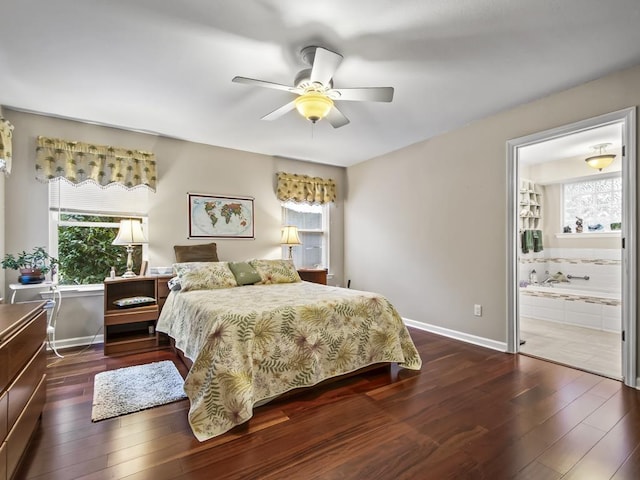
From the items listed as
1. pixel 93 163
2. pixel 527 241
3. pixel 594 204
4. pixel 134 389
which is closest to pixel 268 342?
pixel 134 389

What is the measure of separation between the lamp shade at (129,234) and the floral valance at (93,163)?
505 mm

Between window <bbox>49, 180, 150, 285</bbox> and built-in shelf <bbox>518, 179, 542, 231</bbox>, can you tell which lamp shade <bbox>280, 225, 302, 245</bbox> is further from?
built-in shelf <bbox>518, 179, 542, 231</bbox>

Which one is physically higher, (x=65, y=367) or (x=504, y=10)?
(x=504, y=10)

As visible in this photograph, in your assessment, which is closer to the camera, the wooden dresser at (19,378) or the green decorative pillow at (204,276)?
the wooden dresser at (19,378)

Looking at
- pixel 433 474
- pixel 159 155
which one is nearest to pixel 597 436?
pixel 433 474

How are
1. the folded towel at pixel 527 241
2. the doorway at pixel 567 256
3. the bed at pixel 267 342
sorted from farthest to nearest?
1. the folded towel at pixel 527 241
2. the doorway at pixel 567 256
3. the bed at pixel 267 342

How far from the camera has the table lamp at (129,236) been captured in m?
3.48

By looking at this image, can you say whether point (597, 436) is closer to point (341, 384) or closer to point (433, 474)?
point (433, 474)

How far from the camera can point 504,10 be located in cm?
189

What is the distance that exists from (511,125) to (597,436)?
2772mm

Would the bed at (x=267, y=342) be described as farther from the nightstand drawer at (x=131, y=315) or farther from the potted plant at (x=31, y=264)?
the potted plant at (x=31, y=264)

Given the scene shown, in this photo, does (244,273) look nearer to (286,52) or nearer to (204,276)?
(204,276)

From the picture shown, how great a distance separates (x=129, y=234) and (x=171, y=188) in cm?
87

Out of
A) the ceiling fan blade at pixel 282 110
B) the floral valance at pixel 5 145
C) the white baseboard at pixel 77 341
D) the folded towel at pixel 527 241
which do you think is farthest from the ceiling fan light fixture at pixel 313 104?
the folded towel at pixel 527 241
